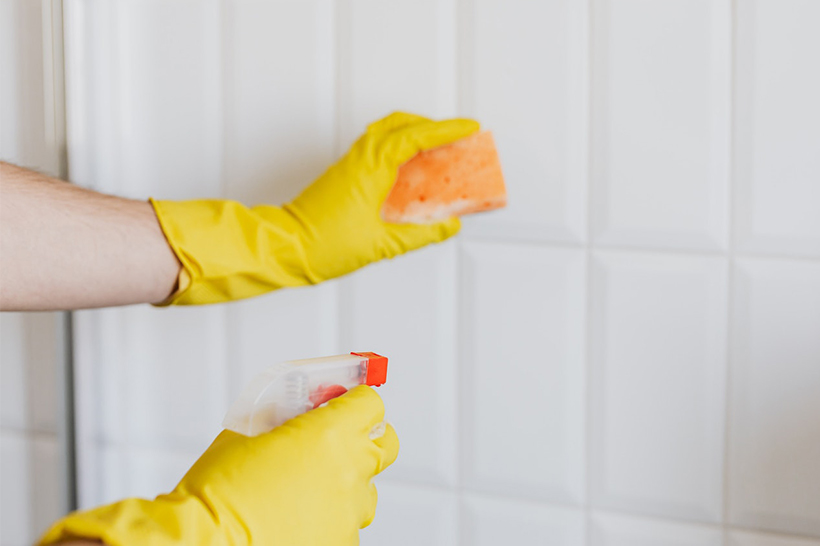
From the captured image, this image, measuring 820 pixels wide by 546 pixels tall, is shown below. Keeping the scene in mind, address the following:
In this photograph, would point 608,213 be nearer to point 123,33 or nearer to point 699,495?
point 699,495

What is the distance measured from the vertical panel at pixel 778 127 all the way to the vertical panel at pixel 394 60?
30 cm

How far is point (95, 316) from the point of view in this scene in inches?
43.4

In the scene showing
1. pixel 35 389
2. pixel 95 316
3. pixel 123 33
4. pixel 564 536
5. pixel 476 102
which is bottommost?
pixel 564 536

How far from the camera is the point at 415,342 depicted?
0.96 m

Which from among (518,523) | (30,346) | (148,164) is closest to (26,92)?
(148,164)

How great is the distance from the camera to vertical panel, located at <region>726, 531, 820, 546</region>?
0.85 metres

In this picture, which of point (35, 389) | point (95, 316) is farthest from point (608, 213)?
point (35, 389)

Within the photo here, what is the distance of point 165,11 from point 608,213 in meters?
0.58

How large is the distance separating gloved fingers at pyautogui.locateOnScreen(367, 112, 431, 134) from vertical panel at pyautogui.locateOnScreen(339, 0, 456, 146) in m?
0.05

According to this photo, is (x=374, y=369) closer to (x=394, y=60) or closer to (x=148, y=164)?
(x=394, y=60)

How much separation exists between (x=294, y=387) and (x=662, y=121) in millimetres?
451

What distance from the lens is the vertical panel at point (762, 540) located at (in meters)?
0.85

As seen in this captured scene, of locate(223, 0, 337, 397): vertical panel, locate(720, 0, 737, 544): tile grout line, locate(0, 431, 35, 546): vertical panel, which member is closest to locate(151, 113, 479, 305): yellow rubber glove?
locate(223, 0, 337, 397): vertical panel

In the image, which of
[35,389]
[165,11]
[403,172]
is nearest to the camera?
[403,172]
